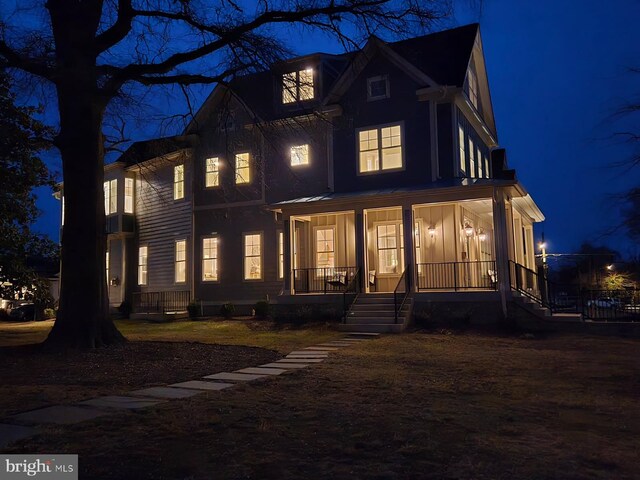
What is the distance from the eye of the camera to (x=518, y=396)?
257 inches

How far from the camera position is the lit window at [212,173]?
70.4 ft

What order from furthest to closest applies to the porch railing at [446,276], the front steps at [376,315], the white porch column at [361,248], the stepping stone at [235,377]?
the porch railing at [446,276]
the white porch column at [361,248]
the front steps at [376,315]
the stepping stone at [235,377]

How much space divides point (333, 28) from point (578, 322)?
9.32m

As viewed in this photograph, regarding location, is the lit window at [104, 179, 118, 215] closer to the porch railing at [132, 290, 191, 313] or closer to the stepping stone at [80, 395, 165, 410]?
the porch railing at [132, 290, 191, 313]

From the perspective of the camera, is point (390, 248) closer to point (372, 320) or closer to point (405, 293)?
point (405, 293)

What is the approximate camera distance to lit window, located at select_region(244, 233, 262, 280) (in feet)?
67.1

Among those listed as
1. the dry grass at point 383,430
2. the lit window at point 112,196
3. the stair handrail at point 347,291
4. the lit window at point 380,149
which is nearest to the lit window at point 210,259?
the lit window at point 112,196

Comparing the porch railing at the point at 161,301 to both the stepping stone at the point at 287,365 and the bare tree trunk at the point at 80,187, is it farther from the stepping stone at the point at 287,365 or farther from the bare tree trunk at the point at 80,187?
the stepping stone at the point at 287,365

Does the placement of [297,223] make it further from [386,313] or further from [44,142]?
[44,142]

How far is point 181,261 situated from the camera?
883 inches

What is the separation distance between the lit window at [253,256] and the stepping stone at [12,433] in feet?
50.2

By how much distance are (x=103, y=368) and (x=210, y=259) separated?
12.8m

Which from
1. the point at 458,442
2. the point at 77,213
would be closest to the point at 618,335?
the point at 458,442

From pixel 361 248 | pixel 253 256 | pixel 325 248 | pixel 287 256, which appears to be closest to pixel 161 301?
pixel 253 256
